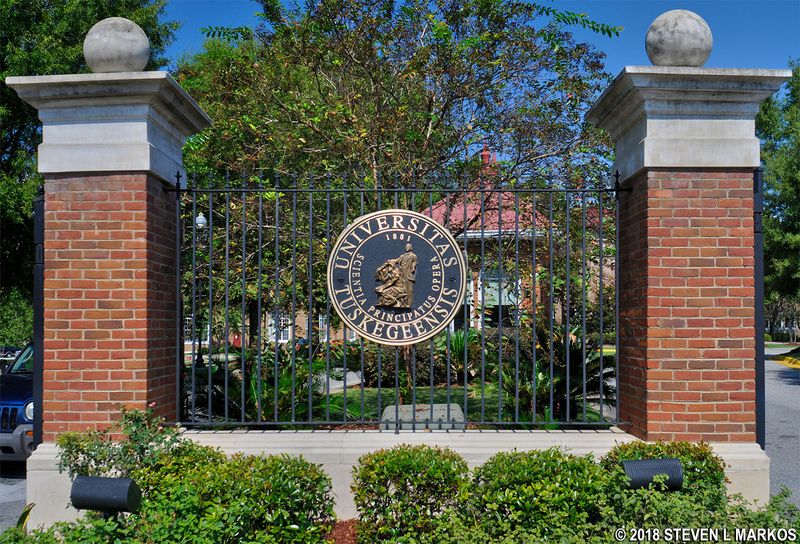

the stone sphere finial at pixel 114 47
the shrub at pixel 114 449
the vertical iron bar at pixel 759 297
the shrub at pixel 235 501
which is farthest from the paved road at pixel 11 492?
the vertical iron bar at pixel 759 297

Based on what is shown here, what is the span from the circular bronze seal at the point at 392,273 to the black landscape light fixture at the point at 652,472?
205cm

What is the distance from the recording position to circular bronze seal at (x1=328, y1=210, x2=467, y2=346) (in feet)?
19.2

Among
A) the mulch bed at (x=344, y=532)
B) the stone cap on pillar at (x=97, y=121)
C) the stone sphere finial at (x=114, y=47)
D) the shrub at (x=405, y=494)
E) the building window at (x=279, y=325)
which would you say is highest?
the stone sphere finial at (x=114, y=47)

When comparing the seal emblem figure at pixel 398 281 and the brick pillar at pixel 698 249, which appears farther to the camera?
the seal emblem figure at pixel 398 281

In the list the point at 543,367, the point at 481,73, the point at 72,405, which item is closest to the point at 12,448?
the point at 72,405

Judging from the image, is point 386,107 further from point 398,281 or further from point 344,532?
point 344,532

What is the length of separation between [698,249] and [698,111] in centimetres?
108

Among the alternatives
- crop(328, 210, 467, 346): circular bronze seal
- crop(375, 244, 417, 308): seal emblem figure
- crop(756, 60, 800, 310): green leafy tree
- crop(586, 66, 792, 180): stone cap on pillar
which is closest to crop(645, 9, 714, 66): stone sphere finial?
crop(586, 66, 792, 180): stone cap on pillar

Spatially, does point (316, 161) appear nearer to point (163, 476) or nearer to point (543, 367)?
point (543, 367)

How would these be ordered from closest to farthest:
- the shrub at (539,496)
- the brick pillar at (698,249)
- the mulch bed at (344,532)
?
1. the shrub at (539,496)
2. the mulch bed at (344,532)
3. the brick pillar at (698,249)


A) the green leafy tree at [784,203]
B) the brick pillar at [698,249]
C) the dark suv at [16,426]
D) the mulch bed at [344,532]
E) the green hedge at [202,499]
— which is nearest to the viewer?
the green hedge at [202,499]

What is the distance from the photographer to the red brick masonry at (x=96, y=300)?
5.34 m

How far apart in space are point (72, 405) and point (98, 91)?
2.44 meters

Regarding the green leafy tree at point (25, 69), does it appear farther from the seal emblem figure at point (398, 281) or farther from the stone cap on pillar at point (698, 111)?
the stone cap on pillar at point (698, 111)
